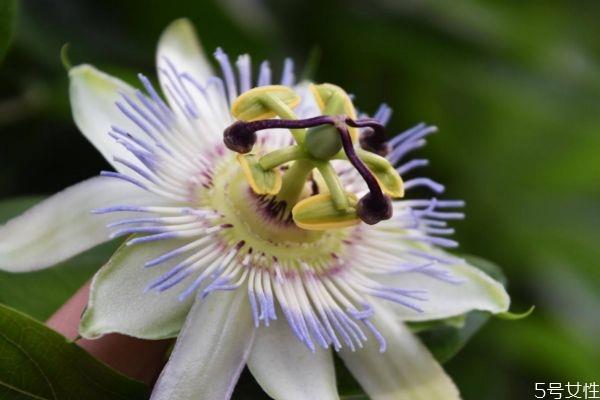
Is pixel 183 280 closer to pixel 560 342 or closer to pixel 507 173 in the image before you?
pixel 560 342

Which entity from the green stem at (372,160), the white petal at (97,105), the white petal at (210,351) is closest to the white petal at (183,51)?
the white petal at (97,105)

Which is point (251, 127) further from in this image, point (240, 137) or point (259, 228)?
point (259, 228)

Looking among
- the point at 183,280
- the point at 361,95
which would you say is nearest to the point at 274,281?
the point at 183,280

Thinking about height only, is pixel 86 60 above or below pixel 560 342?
above

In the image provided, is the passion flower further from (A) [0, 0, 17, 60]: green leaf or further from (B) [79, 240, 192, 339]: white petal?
(A) [0, 0, 17, 60]: green leaf

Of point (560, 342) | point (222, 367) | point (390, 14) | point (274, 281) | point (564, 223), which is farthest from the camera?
point (564, 223)

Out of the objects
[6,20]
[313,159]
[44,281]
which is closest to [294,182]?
[313,159]
